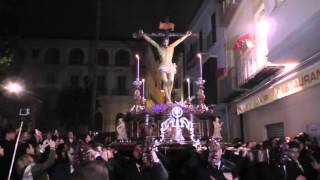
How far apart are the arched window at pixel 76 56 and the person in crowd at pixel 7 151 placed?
120 feet

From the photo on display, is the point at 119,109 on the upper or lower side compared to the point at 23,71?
lower

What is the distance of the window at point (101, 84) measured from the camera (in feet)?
139

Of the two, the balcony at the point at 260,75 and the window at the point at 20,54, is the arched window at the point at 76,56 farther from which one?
the balcony at the point at 260,75

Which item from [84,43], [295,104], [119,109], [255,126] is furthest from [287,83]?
[84,43]

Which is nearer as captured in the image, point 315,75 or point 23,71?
point 315,75

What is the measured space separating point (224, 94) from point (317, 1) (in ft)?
48.3

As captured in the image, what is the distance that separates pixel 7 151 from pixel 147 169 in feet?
9.12

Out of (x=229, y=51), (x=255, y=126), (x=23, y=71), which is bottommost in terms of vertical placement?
(x=255, y=126)

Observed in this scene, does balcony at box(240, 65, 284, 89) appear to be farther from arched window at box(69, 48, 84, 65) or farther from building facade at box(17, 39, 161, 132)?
arched window at box(69, 48, 84, 65)

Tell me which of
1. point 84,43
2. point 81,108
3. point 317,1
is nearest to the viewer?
point 317,1

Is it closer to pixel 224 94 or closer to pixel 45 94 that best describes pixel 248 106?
pixel 224 94

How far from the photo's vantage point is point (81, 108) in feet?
119

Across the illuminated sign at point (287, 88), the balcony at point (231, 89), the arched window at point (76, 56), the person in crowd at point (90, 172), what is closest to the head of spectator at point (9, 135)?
the person in crowd at point (90, 172)

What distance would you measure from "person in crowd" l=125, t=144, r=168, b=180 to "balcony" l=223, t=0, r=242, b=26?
13588 mm
